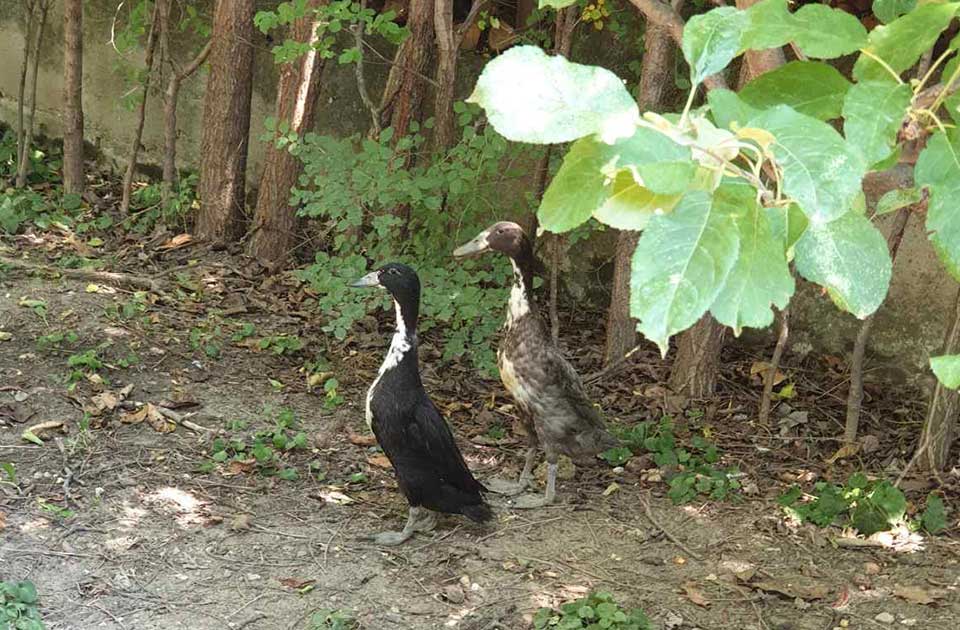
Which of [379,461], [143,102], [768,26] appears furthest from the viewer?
[143,102]

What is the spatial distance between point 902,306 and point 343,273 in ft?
10.1

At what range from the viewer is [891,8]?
4.93 ft

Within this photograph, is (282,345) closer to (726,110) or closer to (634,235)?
(634,235)

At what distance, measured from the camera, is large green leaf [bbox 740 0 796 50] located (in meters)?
1.24

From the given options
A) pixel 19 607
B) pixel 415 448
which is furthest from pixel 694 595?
pixel 19 607

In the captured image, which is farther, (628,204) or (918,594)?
(918,594)

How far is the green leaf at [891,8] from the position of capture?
4.91 ft

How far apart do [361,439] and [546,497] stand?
1061mm

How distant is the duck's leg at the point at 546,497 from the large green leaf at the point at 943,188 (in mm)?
4239

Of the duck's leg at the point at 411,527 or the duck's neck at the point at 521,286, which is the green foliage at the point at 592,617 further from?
the duck's neck at the point at 521,286

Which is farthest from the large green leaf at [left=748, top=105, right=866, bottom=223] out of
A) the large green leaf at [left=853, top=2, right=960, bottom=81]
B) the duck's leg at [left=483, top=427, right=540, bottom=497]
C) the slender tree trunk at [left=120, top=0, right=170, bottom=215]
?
the slender tree trunk at [left=120, top=0, right=170, bottom=215]

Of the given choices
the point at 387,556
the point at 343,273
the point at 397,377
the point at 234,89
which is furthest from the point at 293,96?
the point at 387,556

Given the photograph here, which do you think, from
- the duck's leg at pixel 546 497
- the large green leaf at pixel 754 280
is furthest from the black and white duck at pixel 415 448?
the large green leaf at pixel 754 280

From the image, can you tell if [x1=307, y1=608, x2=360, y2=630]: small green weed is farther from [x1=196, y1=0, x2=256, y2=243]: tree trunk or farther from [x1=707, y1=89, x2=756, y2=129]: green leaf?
[x1=196, y1=0, x2=256, y2=243]: tree trunk
